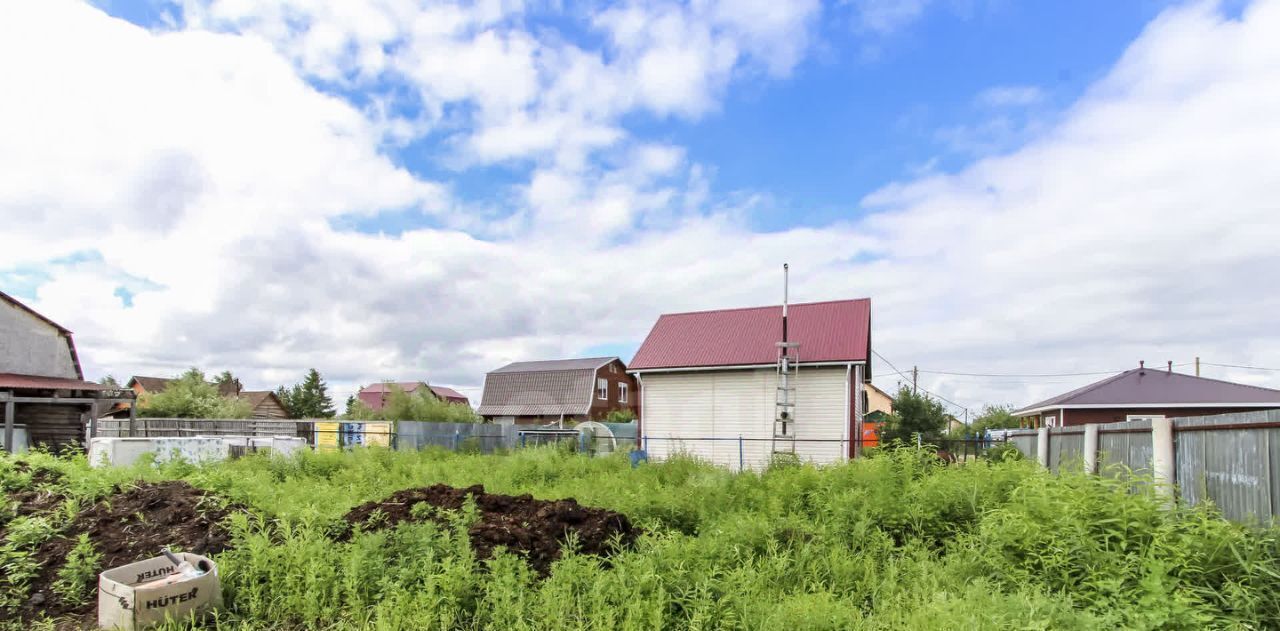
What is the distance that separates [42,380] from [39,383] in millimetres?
1218

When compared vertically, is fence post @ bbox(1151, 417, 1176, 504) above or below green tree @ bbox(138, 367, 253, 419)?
above

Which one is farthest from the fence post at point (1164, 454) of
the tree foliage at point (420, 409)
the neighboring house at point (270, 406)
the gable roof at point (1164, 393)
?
the neighboring house at point (270, 406)

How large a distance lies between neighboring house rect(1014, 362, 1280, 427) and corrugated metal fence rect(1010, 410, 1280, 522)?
1773cm

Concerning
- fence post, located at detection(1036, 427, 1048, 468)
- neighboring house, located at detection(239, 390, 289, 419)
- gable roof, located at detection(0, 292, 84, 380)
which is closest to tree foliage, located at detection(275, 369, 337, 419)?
neighboring house, located at detection(239, 390, 289, 419)

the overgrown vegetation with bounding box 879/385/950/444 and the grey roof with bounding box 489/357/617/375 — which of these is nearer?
the overgrown vegetation with bounding box 879/385/950/444

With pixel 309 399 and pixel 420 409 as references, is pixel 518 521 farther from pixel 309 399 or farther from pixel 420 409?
pixel 309 399

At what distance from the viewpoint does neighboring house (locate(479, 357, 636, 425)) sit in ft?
118

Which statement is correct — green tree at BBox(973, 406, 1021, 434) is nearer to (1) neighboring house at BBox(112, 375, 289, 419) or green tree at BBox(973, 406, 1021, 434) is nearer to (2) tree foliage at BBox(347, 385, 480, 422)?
(2) tree foliage at BBox(347, 385, 480, 422)

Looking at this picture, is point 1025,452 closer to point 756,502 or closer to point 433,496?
point 756,502

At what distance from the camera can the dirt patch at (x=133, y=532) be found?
176 inches

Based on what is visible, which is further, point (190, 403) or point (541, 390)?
point (541, 390)

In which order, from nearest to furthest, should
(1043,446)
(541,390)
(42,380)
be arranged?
(1043,446) → (42,380) → (541,390)

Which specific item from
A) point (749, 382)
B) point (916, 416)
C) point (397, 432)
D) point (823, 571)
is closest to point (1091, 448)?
point (823, 571)

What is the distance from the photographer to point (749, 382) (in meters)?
17.4
